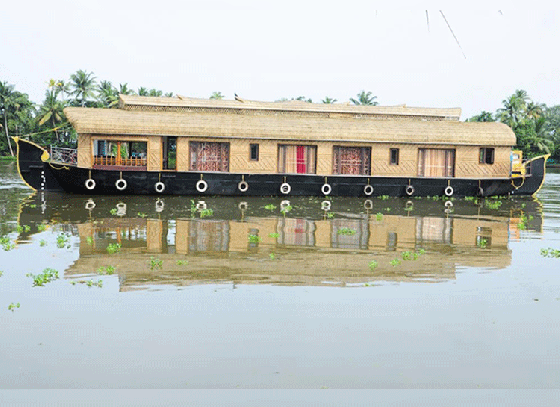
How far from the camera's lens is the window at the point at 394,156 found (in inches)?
912

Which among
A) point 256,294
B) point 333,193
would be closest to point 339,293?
point 256,294

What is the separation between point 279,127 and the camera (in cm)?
2241

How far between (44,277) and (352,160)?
53.7 ft

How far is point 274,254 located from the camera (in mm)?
10500

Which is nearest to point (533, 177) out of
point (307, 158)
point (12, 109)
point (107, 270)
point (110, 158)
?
point (307, 158)

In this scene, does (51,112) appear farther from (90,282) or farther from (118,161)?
(90,282)

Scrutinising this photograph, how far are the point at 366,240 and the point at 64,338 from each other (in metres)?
7.73

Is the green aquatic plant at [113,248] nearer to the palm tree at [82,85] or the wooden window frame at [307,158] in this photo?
the wooden window frame at [307,158]

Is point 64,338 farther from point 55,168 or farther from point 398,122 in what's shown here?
point 398,122

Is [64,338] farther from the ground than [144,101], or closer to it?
closer to it

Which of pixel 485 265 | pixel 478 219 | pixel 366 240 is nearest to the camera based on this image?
pixel 485 265

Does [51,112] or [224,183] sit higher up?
[51,112]

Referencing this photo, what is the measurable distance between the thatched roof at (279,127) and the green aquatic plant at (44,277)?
44.3 feet

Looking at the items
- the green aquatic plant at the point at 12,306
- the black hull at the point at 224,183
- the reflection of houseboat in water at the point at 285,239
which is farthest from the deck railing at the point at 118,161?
the green aquatic plant at the point at 12,306
